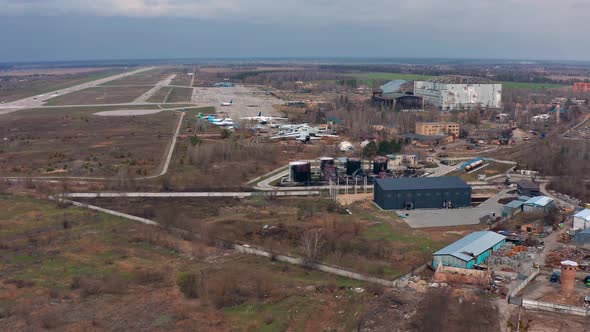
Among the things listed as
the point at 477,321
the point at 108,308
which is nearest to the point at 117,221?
the point at 108,308

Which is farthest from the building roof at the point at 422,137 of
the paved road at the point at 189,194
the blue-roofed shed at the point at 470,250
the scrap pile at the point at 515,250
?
the scrap pile at the point at 515,250

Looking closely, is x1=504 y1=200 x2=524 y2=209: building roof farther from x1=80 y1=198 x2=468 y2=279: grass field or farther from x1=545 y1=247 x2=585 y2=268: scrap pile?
x1=545 y1=247 x2=585 y2=268: scrap pile

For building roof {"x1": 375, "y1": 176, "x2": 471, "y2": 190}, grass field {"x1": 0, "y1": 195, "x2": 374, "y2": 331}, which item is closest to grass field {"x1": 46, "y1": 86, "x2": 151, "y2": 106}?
building roof {"x1": 375, "y1": 176, "x2": 471, "y2": 190}

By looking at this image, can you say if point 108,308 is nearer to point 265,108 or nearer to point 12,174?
point 12,174

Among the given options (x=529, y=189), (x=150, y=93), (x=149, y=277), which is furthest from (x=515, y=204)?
(x=150, y=93)

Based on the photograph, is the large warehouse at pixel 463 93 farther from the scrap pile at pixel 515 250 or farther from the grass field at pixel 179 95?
the scrap pile at pixel 515 250

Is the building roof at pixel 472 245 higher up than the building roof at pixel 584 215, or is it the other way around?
the building roof at pixel 584 215
